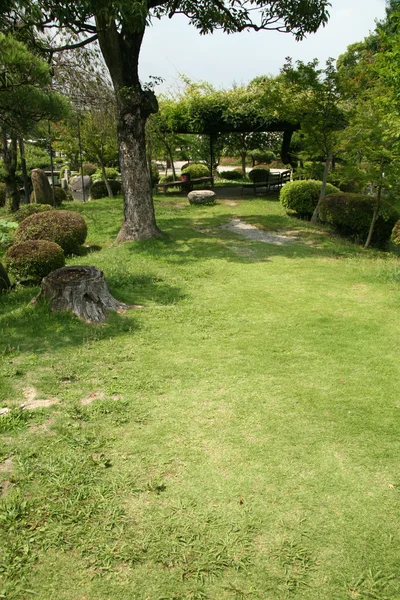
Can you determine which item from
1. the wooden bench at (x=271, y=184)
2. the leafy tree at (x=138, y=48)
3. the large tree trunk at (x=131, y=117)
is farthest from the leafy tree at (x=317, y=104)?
the wooden bench at (x=271, y=184)

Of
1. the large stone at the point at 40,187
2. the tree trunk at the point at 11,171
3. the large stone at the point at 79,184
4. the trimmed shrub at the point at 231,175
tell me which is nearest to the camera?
the tree trunk at the point at 11,171

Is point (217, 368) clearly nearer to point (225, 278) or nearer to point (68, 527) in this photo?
point (68, 527)

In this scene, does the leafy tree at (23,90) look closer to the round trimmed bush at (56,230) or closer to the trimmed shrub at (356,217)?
the round trimmed bush at (56,230)

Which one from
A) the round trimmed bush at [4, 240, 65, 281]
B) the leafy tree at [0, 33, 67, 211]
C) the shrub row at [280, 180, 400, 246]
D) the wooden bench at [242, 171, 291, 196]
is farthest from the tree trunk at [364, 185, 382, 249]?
the wooden bench at [242, 171, 291, 196]

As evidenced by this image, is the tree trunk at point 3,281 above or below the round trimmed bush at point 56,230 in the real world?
below

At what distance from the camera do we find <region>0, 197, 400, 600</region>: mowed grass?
2.72m

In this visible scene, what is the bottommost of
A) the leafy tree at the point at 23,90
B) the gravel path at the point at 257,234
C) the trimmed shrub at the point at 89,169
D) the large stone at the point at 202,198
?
the gravel path at the point at 257,234

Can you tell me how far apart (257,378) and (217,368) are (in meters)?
0.50

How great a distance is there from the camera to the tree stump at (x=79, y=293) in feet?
21.6

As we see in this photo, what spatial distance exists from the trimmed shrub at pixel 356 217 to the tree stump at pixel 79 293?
902cm

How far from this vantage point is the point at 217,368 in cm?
529

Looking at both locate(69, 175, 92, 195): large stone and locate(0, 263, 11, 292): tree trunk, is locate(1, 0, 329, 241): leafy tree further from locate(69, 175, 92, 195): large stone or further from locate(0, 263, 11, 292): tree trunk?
locate(69, 175, 92, 195): large stone

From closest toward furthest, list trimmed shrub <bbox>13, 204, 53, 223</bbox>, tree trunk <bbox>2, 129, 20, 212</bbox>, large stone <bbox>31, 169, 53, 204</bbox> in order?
trimmed shrub <bbox>13, 204, 53, 223</bbox> → tree trunk <bbox>2, 129, 20, 212</bbox> → large stone <bbox>31, 169, 53, 204</bbox>

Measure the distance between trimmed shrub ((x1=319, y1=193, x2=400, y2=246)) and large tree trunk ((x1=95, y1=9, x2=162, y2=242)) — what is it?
5.72m
